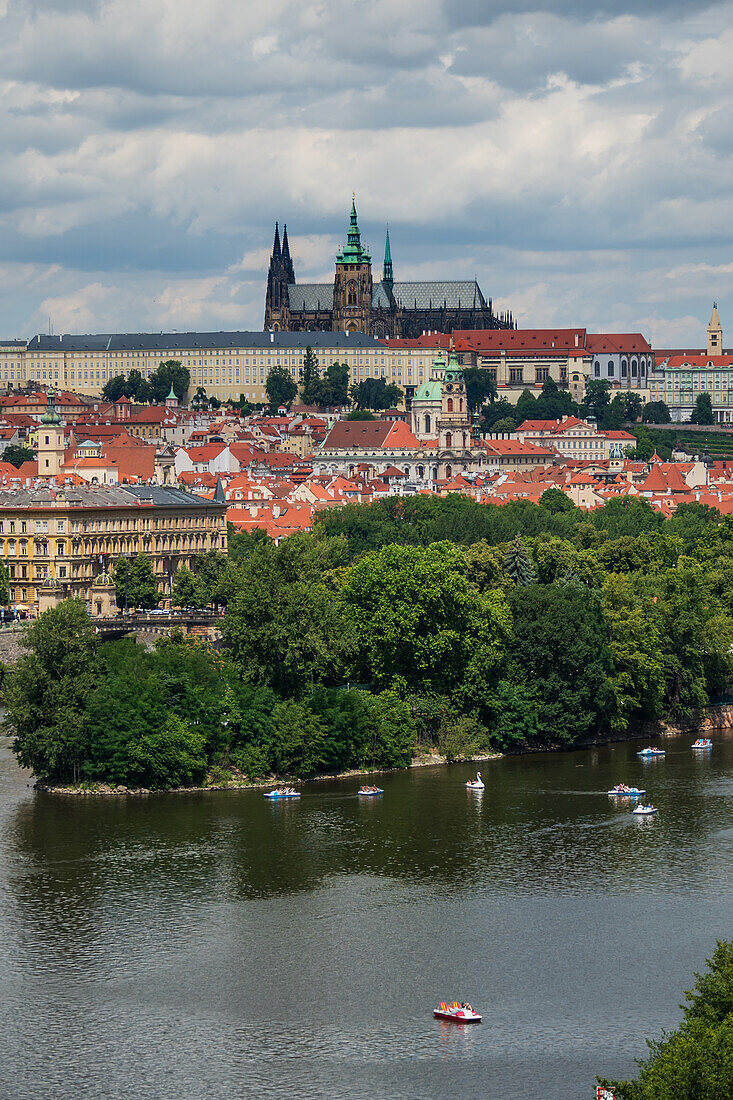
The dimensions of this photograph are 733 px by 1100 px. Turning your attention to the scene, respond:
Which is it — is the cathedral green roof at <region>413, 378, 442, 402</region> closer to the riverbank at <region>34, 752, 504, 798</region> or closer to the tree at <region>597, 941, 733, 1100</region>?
the riverbank at <region>34, 752, 504, 798</region>

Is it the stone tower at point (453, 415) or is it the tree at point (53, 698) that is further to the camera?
the stone tower at point (453, 415)

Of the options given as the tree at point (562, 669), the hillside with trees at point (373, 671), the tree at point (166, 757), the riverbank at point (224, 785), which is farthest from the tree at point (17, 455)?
the tree at point (166, 757)


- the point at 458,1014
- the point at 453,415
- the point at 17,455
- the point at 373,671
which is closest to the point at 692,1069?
the point at 458,1014

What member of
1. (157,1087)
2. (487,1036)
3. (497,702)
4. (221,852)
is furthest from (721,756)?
(157,1087)

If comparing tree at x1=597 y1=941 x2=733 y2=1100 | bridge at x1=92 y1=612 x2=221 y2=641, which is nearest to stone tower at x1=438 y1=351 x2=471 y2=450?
bridge at x1=92 y1=612 x2=221 y2=641

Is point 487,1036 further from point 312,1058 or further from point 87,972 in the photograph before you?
point 87,972

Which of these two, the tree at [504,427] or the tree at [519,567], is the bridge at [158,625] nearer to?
the tree at [519,567]
